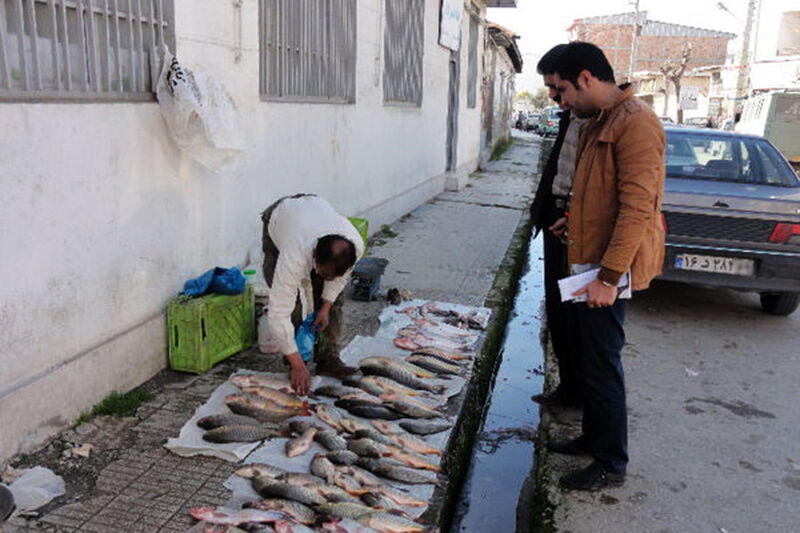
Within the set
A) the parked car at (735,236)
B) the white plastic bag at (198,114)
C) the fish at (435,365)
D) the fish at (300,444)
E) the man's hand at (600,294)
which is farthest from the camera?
the parked car at (735,236)

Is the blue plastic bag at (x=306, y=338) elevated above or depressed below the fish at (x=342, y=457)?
above

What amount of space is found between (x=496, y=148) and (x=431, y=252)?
20062 mm

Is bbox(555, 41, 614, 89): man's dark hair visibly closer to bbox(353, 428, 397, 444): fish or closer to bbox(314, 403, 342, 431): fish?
bbox(353, 428, 397, 444): fish

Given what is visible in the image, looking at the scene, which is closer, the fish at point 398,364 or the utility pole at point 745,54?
the fish at point 398,364

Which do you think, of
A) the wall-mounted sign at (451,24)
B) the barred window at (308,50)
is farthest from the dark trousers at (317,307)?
the wall-mounted sign at (451,24)

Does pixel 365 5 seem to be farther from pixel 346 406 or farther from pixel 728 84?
pixel 728 84

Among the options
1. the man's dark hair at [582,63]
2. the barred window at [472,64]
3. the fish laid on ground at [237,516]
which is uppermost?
the barred window at [472,64]

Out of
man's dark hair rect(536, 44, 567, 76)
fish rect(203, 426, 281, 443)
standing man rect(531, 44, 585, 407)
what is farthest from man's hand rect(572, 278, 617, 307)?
fish rect(203, 426, 281, 443)

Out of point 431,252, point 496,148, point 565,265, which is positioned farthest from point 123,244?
point 496,148

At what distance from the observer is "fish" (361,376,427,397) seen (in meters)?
4.54

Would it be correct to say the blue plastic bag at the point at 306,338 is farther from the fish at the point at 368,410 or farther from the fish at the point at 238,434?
the fish at the point at 238,434

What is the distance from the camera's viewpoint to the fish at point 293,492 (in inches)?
127

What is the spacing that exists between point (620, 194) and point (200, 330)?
289cm

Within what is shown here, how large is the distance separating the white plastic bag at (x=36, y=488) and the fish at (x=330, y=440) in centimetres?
132
